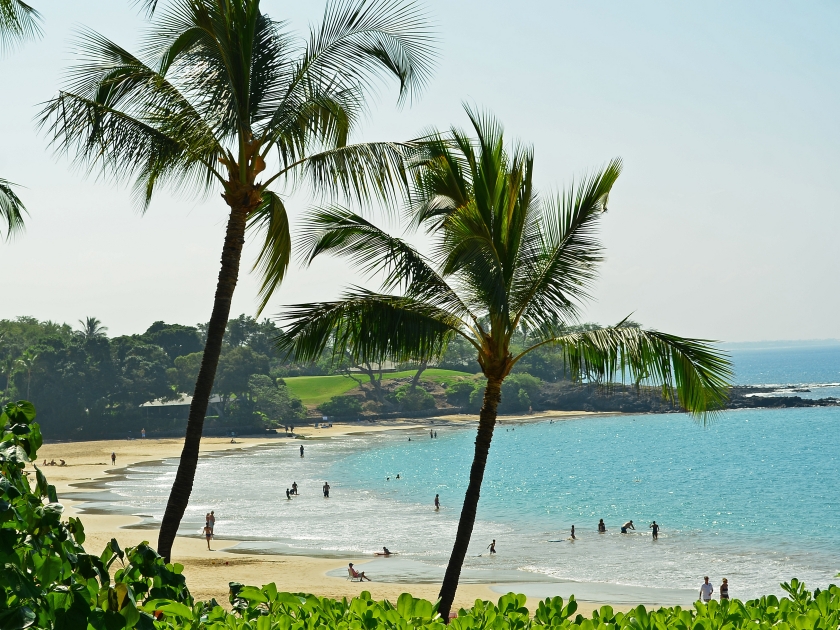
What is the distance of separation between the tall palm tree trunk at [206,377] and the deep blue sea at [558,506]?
18.1 m

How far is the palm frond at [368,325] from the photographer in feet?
35.2

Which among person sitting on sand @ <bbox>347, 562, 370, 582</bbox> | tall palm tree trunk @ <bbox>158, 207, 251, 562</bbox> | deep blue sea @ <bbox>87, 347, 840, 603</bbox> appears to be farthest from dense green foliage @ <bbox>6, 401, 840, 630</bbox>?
person sitting on sand @ <bbox>347, 562, 370, 582</bbox>

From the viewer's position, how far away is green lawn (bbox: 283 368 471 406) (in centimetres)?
11025

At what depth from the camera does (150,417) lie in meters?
83.1

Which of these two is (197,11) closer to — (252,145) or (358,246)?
(252,145)

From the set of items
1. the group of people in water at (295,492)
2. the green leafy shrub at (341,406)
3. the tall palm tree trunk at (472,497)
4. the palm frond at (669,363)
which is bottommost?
the group of people in water at (295,492)

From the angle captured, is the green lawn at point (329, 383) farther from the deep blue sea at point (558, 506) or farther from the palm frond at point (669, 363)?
the palm frond at point (669, 363)

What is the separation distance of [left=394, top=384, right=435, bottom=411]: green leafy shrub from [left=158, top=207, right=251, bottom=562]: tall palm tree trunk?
100678 mm

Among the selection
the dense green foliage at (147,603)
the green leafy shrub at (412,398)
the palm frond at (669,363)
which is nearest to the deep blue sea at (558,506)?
the palm frond at (669,363)

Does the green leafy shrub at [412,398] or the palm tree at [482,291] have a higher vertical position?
the palm tree at [482,291]

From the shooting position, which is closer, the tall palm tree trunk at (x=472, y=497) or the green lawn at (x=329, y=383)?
the tall palm tree trunk at (x=472, y=497)

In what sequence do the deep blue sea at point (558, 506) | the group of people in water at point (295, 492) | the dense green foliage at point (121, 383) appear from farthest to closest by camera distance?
the dense green foliage at point (121, 383), the group of people in water at point (295, 492), the deep blue sea at point (558, 506)

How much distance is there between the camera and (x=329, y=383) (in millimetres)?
116312

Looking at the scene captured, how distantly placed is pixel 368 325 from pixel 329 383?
350 ft
